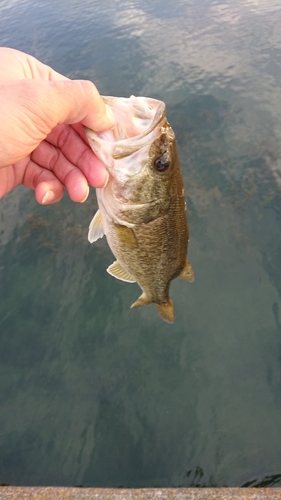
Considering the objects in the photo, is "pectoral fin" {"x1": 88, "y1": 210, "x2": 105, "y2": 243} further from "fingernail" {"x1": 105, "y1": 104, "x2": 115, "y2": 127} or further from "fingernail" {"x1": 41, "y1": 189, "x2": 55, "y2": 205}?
"fingernail" {"x1": 105, "y1": 104, "x2": 115, "y2": 127}

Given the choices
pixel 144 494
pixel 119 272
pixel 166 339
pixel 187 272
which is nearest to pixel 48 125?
pixel 119 272

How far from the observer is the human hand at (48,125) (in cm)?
183

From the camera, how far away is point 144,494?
3412mm

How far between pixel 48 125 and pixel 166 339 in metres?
4.25

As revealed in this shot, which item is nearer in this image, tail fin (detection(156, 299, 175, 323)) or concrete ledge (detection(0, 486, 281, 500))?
tail fin (detection(156, 299, 175, 323))

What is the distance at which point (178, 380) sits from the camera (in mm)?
5082

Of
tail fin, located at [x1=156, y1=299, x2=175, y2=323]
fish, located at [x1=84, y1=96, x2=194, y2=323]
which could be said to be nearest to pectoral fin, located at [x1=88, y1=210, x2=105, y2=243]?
fish, located at [x1=84, y1=96, x2=194, y2=323]

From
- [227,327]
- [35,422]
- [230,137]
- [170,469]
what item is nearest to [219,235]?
[227,327]

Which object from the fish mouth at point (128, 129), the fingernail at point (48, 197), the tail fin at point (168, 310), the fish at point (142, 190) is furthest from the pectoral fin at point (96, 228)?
the tail fin at point (168, 310)

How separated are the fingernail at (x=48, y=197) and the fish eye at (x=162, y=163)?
869 millimetres

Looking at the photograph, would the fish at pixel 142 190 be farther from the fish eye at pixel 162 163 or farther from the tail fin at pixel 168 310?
the tail fin at pixel 168 310

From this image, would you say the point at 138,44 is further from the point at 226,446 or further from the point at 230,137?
the point at 226,446

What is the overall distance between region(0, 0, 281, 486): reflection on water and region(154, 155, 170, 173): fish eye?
387 centimetres

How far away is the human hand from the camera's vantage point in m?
1.83
